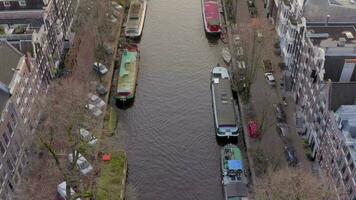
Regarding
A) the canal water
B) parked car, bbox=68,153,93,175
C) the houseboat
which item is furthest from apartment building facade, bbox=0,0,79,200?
the houseboat

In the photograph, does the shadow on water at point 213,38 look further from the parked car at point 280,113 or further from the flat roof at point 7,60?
the flat roof at point 7,60

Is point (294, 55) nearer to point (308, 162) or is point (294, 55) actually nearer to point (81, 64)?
point (308, 162)

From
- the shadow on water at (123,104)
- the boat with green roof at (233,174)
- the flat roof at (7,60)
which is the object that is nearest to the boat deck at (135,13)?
the shadow on water at (123,104)

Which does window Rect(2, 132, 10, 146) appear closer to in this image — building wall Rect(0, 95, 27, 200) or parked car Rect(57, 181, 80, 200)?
building wall Rect(0, 95, 27, 200)

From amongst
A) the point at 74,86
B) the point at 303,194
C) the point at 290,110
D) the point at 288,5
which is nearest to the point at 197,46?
the point at 288,5

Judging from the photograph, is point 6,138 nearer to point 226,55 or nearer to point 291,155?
point 291,155

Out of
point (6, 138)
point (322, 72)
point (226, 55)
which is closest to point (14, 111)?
point (6, 138)
